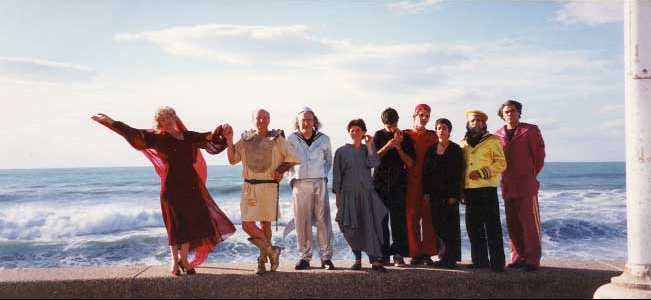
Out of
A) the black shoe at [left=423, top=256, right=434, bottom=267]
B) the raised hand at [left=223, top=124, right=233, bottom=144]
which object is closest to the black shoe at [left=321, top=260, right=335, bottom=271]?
the black shoe at [left=423, top=256, right=434, bottom=267]

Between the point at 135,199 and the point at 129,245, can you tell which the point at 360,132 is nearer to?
the point at 129,245

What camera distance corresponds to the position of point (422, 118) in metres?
5.96

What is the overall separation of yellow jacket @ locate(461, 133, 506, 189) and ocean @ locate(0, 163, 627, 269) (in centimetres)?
620

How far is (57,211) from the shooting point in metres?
22.8

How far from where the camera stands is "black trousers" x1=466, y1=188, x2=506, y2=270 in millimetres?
5571

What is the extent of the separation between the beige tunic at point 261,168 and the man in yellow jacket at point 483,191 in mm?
1747

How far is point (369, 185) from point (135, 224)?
573 inches

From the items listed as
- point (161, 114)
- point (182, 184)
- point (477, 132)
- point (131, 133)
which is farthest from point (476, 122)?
point (131, 133)

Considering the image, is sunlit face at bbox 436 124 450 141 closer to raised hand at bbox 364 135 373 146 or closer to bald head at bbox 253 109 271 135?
raised hand at bbox 364 135 373 146

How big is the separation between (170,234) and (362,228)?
6.17ft

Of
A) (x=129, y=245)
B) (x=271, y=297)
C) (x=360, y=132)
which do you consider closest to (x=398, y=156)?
(x=360, y=132)

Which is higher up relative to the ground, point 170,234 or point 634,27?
point 634,27

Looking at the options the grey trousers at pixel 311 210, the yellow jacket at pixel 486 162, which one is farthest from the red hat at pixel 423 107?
the grey trousers at pixel 311 210

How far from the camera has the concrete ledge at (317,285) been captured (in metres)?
5.20
